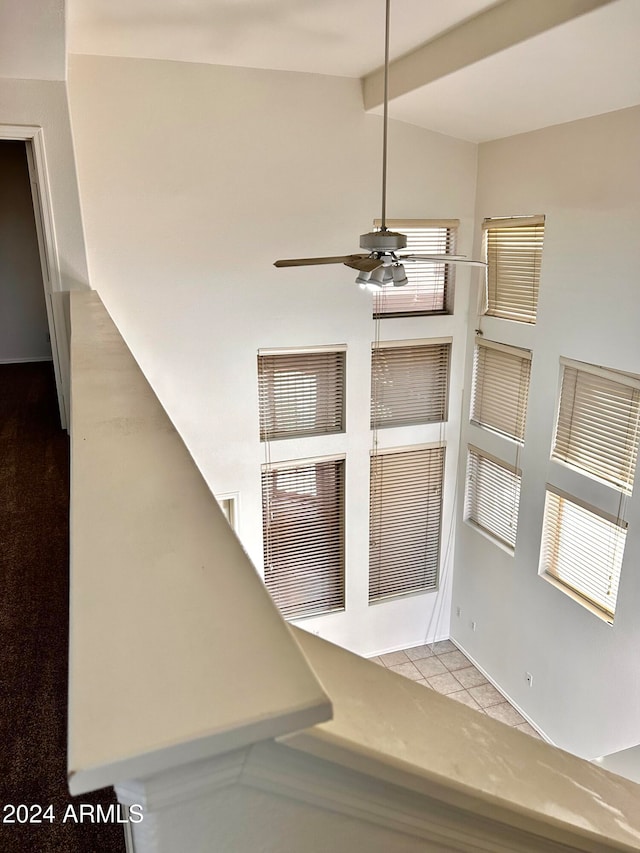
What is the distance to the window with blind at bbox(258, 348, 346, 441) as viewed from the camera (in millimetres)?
5883

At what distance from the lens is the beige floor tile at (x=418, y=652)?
6934mm

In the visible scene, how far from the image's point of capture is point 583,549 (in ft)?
16.9

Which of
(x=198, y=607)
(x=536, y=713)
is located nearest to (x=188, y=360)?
(x=536, y=713)

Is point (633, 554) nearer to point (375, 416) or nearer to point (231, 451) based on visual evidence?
point (375, 416)

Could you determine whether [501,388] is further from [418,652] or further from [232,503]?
[418,652]

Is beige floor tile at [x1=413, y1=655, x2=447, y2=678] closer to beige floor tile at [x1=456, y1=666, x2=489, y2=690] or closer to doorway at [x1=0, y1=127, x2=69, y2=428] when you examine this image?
beige floor tile at [x1=456, y1=666, x2=489, y2=690]

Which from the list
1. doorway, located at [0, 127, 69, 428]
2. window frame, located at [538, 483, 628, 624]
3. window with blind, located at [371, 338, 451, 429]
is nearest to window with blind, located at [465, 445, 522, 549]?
window frame, located at [538, 483, 628, 624]

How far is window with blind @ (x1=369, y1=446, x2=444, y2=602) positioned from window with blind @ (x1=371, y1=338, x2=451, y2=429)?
37 cm

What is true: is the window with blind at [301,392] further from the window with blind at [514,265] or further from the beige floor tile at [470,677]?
the beige floor tile at [470,677]

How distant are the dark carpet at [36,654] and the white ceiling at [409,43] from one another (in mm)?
2369

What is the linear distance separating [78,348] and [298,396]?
13.3 ft

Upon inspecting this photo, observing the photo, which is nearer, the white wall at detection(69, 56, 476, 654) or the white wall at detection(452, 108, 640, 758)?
the white wall at detection(452, 108, 640, 758)

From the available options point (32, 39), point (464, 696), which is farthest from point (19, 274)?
point (464, 696)

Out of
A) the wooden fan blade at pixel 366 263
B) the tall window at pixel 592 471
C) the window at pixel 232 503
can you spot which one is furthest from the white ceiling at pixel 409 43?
the window at pixel 232 503
